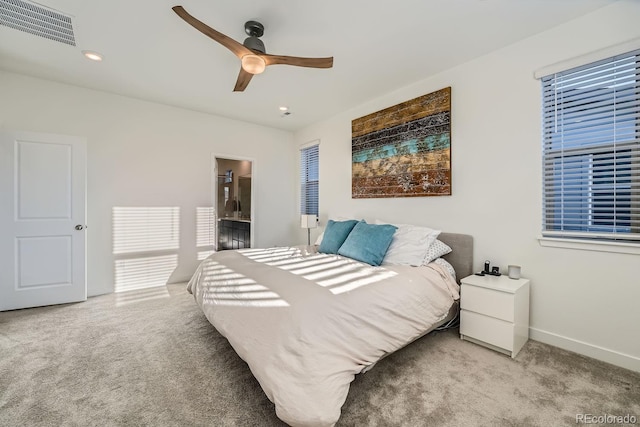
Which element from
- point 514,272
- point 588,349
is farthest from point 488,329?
point 588,349

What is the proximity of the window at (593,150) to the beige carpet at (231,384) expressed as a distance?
1.11 meters

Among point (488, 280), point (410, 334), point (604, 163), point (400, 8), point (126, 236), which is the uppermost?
point (400, 8)

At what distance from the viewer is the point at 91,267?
11.6ft

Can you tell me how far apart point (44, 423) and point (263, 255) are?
6.06ft

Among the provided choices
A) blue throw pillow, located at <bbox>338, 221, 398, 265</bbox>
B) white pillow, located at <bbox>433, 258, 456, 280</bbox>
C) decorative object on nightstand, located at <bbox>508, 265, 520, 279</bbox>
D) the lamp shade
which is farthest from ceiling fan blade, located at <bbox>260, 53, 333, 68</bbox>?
the lamp shade

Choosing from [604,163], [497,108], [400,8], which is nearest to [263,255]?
[400,8]

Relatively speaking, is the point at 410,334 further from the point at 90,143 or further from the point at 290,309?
the point at 90,143

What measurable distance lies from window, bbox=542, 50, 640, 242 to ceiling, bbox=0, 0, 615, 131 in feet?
1.82

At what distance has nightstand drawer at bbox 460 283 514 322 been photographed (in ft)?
6.91

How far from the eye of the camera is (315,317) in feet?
4.90

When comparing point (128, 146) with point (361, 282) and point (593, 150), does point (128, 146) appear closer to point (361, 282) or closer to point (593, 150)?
point (361, 282)

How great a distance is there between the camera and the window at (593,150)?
1.94 metres

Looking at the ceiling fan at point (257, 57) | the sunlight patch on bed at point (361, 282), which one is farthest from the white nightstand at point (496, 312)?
the ceiling fan at point (257, 57)

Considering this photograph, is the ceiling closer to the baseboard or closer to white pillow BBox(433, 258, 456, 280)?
white pillow BBox(433, 258, 456, 280)
